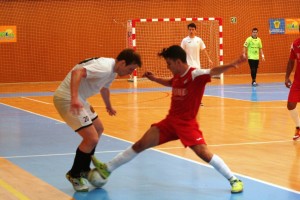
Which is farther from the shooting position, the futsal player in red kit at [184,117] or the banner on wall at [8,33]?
the banner on wall at [8,33]

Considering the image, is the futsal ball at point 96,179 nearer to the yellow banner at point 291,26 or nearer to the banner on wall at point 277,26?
the banner on wall at point 277,26

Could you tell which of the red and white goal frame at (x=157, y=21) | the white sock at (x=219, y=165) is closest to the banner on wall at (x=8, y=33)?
the red and white goal frame at (x=157, y=21)

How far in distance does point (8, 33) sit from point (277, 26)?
1213 centimetres

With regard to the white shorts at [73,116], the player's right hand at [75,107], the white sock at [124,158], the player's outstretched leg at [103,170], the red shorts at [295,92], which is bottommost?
the player's outstretched leg at [103,170]

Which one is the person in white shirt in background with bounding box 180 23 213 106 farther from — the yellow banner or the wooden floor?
the yellow banner

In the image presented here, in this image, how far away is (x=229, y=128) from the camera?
36.3 ft

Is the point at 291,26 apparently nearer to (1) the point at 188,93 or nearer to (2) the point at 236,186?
(1) the point at 188,93

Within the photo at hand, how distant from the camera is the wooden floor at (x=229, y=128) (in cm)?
744

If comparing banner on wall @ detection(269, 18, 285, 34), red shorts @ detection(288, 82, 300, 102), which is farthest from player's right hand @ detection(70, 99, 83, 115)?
banner on wall @ detection(269, 18, 285, 34)

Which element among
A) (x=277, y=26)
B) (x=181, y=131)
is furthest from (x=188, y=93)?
(x=277, y=26)

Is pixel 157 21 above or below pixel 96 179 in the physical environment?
above

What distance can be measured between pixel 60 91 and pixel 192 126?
147 cm

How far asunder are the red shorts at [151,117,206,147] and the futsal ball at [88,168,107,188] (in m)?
0.77

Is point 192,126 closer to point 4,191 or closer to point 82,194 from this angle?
point 82,194
